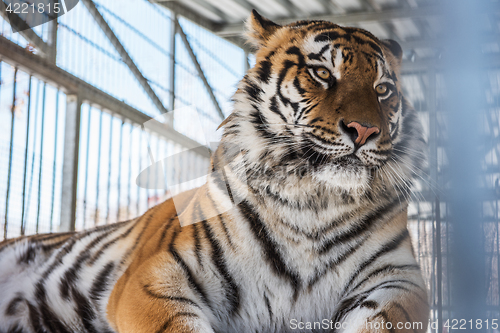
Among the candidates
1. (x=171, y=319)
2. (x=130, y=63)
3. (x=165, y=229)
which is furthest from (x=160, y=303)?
(x=130, y=63)

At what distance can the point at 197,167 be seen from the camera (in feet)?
2.89

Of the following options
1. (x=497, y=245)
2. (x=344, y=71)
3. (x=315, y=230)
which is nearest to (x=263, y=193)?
(x=315, y=230)

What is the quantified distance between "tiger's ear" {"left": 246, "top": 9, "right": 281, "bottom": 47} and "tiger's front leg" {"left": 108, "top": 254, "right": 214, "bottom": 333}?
48 centimetres

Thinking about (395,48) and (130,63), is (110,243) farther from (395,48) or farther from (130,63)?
(395,48)

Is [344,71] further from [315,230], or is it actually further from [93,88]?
[93,88]

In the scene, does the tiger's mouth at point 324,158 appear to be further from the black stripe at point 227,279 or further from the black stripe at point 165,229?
the black stripe at point 165,229

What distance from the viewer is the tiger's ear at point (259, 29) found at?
2.91 feet

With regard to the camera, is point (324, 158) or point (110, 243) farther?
point (110, 243)

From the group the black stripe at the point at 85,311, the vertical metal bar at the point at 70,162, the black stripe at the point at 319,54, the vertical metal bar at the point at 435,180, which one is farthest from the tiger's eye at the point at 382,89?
the black stripe at the point at 85,311

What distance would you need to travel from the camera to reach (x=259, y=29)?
90cm

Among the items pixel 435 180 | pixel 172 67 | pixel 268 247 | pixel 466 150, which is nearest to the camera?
pixel 466 150

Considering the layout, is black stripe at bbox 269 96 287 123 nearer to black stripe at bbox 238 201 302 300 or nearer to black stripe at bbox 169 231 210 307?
black stripe at bbox 238 201 302 300

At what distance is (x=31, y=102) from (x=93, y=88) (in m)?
0.22

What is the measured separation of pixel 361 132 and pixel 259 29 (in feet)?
1.02
